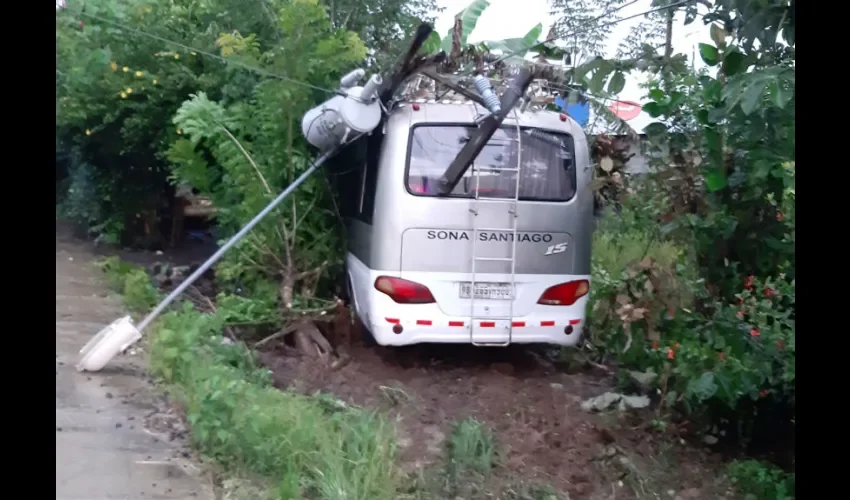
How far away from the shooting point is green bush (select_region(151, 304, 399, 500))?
182 inches

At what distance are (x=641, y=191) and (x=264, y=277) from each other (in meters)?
3.72

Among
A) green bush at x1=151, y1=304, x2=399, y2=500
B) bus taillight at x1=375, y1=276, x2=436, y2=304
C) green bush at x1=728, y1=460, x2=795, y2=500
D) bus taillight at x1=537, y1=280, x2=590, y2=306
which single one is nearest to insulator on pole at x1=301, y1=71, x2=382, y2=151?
bus taillight at x1=375, y1=276, x2=436, y2=304

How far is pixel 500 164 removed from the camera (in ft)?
23.0

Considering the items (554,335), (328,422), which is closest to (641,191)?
(554,335)

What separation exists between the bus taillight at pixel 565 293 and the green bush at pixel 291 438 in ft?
6.77

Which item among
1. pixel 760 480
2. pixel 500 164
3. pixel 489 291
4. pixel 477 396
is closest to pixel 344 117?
pixel 500 164

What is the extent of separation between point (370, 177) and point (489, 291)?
1.48 metres

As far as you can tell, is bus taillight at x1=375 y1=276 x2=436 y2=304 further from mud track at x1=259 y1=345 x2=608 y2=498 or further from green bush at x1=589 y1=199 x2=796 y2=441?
green bush at x1=589 y1=199 x2=796 y2=441

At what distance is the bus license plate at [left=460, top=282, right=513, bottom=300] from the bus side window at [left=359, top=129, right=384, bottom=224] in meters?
1.02

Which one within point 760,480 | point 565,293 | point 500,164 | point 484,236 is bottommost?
point 760,480

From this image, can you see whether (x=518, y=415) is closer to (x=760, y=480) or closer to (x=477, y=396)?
(x=477, y=396)
